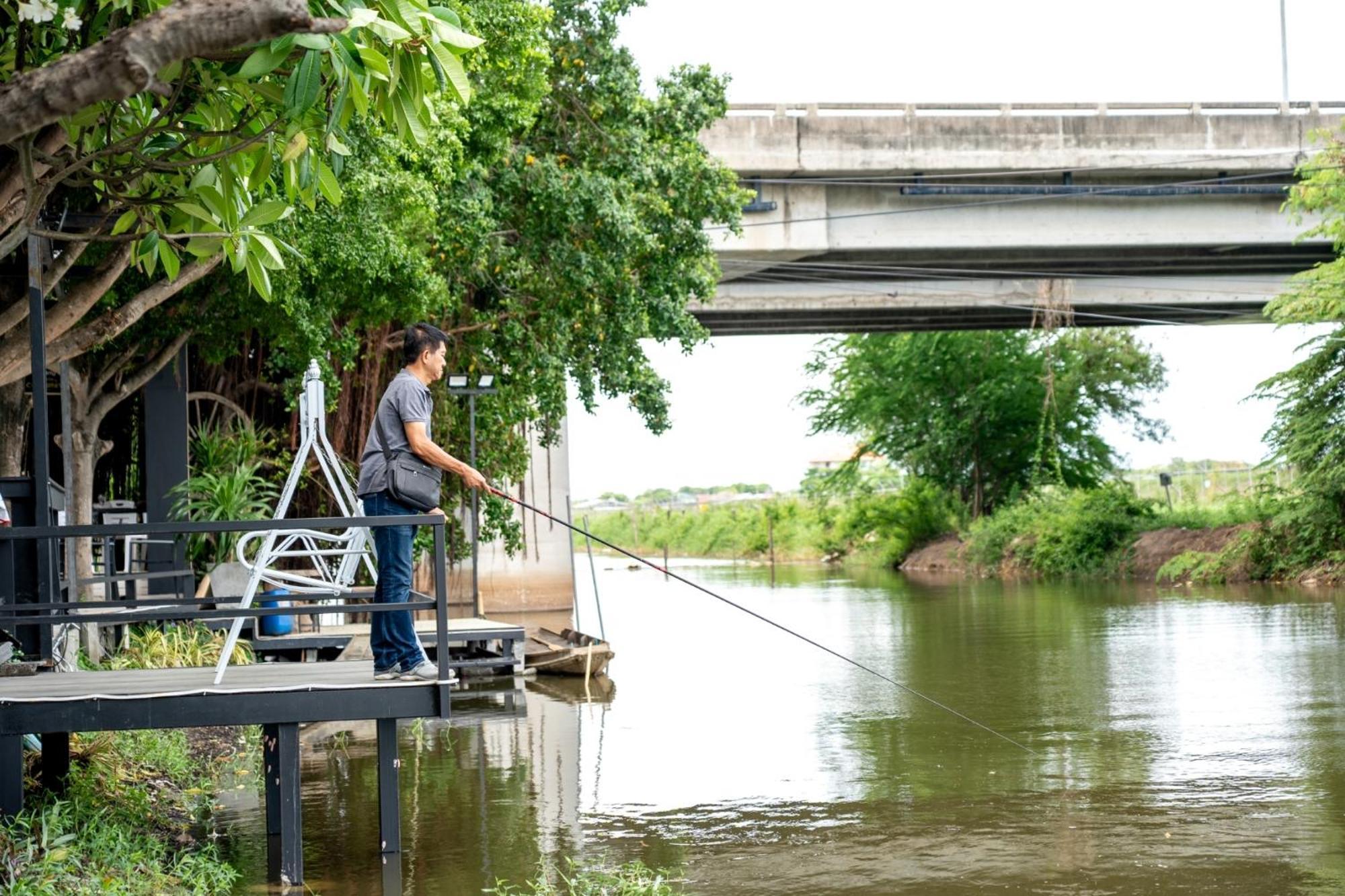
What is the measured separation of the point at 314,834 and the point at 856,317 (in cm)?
2637

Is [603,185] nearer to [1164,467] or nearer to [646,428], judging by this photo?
[646,428]

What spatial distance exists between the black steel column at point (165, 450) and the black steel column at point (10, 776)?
7.47 metres

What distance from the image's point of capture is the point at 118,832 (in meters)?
7.13

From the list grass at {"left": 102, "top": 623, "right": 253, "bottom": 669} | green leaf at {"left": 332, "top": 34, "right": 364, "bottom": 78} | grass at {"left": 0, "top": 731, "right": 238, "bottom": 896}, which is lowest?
grass at {"left": 0, "top": 731, "right": 238, "bottom": 896}

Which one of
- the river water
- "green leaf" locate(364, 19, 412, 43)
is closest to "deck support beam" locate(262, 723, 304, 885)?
the river water

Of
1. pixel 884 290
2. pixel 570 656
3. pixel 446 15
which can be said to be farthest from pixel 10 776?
pixel 884 290

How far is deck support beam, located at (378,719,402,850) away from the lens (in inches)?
287

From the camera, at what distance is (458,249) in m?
17.5

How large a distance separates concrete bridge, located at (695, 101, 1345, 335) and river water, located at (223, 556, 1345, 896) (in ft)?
35.5

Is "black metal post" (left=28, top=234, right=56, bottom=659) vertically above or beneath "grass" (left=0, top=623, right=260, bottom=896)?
above

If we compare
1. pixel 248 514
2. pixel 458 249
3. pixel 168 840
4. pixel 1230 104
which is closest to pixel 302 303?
pixel 248 514

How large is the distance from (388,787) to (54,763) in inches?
78.0

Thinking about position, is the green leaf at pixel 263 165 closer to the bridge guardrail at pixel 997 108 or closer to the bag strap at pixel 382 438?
the bag strap at pixel 382 438

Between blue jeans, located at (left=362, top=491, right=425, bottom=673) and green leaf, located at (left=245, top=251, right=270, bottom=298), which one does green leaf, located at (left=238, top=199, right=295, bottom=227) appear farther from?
blue jeans, located at (left=362, top=491, right=425, bottom=673)
